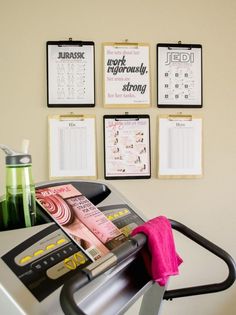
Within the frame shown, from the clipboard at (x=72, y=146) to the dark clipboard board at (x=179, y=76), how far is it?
1.39ft

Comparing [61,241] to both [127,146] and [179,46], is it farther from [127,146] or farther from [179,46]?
[179,46]

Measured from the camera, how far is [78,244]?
818 mm

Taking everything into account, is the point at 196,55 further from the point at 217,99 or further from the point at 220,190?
the point at 220,190

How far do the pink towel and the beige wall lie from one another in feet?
3.06

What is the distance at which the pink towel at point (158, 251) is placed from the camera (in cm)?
95

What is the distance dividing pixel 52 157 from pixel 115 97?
0.46 meters

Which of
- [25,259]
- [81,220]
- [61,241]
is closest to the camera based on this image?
[25,259]

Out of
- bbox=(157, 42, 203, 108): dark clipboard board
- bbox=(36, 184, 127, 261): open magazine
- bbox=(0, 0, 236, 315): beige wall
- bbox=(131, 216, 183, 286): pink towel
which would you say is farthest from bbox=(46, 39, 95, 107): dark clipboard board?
bbox=(131, 216, 183, 286): pink towel

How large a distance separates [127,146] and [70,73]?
49 cm

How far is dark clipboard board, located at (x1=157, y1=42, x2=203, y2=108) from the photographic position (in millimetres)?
1968

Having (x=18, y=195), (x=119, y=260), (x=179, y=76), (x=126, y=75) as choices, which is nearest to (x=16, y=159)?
(x=18, y=195)

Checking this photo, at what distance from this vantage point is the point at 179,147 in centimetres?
197

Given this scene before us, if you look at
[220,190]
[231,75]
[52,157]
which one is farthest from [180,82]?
[52,157]

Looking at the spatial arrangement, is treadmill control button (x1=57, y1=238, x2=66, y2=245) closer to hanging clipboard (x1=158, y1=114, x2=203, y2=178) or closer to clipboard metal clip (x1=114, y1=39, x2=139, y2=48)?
hanging clipboard (x1=158, y1=114, x2=203, y2=178)
